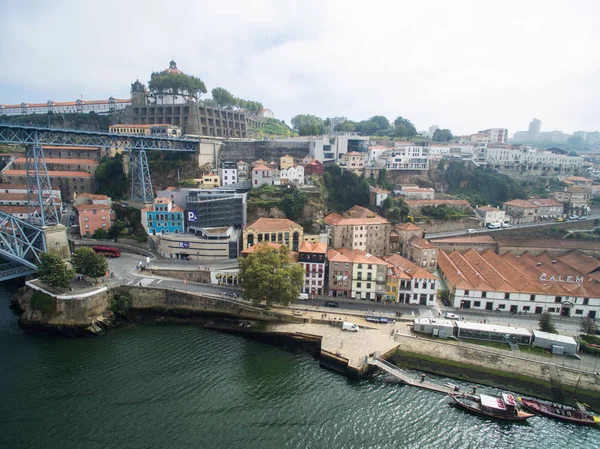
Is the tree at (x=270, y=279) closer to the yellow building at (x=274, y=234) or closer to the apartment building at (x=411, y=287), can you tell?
the yellow building at (x=274, y=234)

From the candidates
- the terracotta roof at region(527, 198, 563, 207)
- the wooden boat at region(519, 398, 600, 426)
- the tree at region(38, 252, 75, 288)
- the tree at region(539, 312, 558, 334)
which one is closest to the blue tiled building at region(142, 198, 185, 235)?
the tree at region(38, 252, 75, 288)

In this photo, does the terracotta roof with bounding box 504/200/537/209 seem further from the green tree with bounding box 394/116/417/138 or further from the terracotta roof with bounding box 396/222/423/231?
the green tree with bounding box 394/116/417/138

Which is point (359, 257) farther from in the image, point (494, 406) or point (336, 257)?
point (494, 406)

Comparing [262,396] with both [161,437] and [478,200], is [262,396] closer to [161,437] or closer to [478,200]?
[161,437]

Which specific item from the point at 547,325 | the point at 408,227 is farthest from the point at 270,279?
the point at 547,325

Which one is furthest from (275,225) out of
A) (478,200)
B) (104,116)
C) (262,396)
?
(104,116)
